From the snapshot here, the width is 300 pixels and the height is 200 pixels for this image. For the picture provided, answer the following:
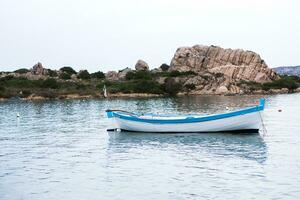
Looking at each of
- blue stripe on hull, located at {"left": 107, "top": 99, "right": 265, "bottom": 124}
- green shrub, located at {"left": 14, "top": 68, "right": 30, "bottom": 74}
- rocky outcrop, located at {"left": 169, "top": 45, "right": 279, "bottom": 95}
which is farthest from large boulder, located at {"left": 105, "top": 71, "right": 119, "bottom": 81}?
blue stripe on hull, located at {"left": 107, "top": 99, "right": 265, "bottom": 124}

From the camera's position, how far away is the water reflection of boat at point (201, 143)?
2963 centimetres

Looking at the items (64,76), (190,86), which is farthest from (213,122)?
(64,76)

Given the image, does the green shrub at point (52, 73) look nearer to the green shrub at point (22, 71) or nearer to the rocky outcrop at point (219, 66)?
the green shrub at point (22, 71)

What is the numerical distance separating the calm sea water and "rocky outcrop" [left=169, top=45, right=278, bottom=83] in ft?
346

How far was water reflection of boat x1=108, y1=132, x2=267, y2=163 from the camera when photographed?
29.6 m

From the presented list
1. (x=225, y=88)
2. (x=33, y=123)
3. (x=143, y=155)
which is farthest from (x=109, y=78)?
(x=143, y=155)

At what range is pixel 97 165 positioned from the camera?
2638cm

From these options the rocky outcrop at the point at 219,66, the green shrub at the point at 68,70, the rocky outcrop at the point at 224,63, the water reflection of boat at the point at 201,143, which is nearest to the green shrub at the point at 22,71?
the green shrub at the point at 68,70

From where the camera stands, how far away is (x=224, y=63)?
156500mm

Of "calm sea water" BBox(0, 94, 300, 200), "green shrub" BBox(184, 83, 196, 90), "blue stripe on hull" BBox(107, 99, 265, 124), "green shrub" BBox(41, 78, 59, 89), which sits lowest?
"calm sea water" BBox(0, 94, 300, 200)

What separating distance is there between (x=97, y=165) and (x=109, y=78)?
126260mm

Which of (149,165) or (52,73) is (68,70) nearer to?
(52,73)

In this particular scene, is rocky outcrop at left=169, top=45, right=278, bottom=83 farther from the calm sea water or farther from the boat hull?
the boat hull

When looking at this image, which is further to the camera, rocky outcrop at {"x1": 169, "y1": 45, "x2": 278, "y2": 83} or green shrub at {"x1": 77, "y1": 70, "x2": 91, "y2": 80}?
green shrub at {"x1": 77, "y1": 70, "x2": 91, "y2": 80}
